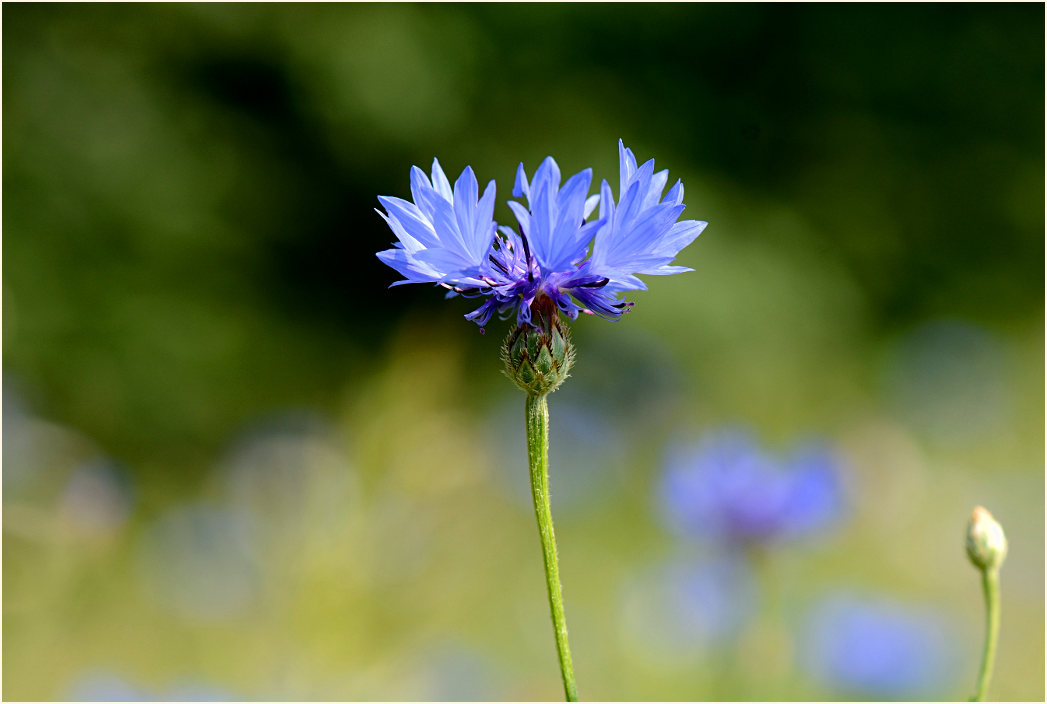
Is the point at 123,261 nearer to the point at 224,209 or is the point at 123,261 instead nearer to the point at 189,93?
the point at 224,209

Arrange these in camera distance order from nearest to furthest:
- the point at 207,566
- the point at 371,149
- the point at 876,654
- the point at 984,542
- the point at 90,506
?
the point at 984,542 → the point at 876,654 → the point at 90,506 → the point at 207,566 → the point at 371,149

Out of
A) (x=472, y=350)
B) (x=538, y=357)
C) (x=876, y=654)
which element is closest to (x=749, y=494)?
(x=876, y=654)

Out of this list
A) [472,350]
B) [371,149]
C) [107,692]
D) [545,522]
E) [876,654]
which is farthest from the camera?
[472,350]

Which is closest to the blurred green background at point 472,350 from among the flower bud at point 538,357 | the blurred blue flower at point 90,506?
the blurred blue flower at point 90,506

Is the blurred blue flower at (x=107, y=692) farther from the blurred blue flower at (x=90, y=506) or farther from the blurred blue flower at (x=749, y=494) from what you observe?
the blurred blue flower at (x=749, y=494)

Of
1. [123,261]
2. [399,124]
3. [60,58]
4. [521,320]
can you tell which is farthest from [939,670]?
[60,58]

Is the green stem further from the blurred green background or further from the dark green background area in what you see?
the dark green background area

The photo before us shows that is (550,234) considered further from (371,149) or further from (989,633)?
(371,149)

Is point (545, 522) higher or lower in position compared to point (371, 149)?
lower
